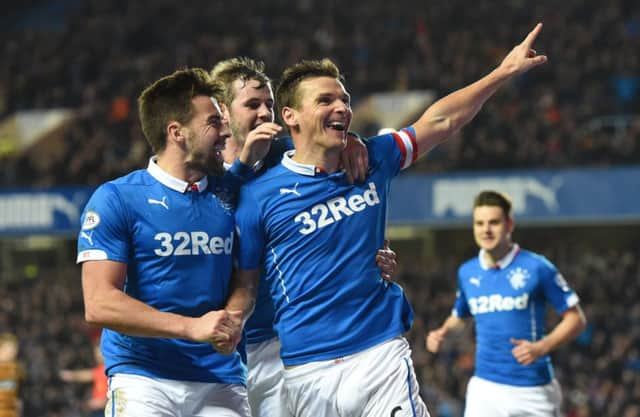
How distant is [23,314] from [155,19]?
10.0 m

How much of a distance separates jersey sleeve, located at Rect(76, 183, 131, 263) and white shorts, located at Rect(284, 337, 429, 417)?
3.50 ft

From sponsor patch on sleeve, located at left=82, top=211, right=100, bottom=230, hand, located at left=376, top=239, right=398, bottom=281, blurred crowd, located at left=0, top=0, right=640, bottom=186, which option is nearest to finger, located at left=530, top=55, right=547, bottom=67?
hand, located at left=376, top=239, right=398, bottom=281

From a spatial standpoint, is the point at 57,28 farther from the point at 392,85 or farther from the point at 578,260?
the point at 578,260

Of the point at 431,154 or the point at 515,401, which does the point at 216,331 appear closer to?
the point at 515,401

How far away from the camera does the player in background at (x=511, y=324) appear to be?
775 centimetres

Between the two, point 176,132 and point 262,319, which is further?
point 262,319

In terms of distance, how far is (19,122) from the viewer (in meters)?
25.5

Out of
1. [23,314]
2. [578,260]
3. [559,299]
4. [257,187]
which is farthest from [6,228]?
[257,187]

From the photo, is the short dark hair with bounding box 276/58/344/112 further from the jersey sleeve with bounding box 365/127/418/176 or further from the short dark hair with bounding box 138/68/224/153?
the short dark hair with bounding box 138/68/224/153

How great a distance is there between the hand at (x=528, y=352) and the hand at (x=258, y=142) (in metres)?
3.14

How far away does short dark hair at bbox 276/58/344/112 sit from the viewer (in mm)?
5039

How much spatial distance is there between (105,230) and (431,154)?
59.2ft

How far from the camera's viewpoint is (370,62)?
25.0 metres

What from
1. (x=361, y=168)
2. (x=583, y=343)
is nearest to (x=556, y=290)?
(x=361, y=168)
